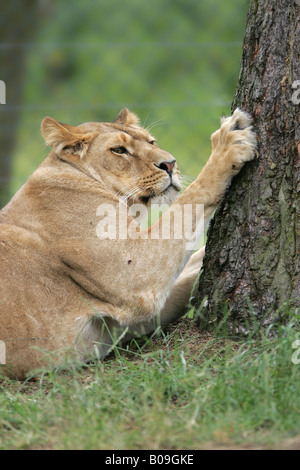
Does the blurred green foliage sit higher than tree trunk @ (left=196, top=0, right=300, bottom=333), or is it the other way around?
the blurred green foliage

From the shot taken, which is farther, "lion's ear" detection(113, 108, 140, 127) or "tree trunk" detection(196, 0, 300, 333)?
"lion's ear" detection(113, 108, 140, 127)

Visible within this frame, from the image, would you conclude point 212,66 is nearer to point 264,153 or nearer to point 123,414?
point 264,153

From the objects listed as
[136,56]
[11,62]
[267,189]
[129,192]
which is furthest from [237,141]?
[136,56]

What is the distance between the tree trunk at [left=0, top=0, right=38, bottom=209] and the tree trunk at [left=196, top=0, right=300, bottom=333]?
20.1 ft

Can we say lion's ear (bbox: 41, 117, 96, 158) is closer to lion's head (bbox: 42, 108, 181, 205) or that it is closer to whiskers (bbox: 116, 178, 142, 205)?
lion's head (bbox: 42, 108, 181, 205)

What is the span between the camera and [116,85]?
12.7 meters

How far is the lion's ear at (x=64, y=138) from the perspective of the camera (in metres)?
4.01

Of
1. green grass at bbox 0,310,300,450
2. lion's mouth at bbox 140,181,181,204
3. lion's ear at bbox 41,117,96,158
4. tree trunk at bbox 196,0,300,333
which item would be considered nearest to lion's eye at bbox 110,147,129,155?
lion's ear at bbox 41,117,96,158

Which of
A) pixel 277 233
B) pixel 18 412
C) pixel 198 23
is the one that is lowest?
pixel 18 412

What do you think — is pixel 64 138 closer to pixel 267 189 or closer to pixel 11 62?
pixel 267 189

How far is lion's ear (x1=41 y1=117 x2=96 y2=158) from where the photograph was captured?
4.01 meters

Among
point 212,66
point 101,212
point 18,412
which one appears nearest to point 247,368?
point 18,412

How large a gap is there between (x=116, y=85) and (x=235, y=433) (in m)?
10.8

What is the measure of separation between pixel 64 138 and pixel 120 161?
346mm
